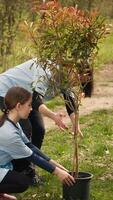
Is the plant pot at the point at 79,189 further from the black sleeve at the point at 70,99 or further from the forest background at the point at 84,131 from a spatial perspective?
the black sleeve at the point at 70,99

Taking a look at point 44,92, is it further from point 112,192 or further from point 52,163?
point 112,192

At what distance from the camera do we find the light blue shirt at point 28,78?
258 inches

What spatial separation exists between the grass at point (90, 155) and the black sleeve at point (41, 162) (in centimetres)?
90

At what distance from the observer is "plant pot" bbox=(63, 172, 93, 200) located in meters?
6.25

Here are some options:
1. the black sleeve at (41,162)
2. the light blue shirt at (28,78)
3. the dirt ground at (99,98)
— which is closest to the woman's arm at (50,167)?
the black sleeve at (41,162)

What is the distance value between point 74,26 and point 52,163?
4.50ft

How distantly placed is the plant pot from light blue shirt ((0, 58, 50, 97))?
3.44 ft

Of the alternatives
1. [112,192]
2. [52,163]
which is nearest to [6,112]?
[52,163]

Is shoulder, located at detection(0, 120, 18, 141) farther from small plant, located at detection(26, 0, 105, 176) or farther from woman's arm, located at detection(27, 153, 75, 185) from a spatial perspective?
small plant, located at detection(26, 0, 105, 176)

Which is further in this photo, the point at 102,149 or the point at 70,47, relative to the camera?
the point at 102,149

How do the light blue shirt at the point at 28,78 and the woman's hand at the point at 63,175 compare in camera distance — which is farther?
the light blue shirt at the point at 28,78

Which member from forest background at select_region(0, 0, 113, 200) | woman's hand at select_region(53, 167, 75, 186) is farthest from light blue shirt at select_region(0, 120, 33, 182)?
forest background at select_region(0, 0, 113, 200)

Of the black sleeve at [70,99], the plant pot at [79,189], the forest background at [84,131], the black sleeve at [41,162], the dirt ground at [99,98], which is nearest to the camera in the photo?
the black sleeve at [41,162]

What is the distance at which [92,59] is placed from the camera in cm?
629
